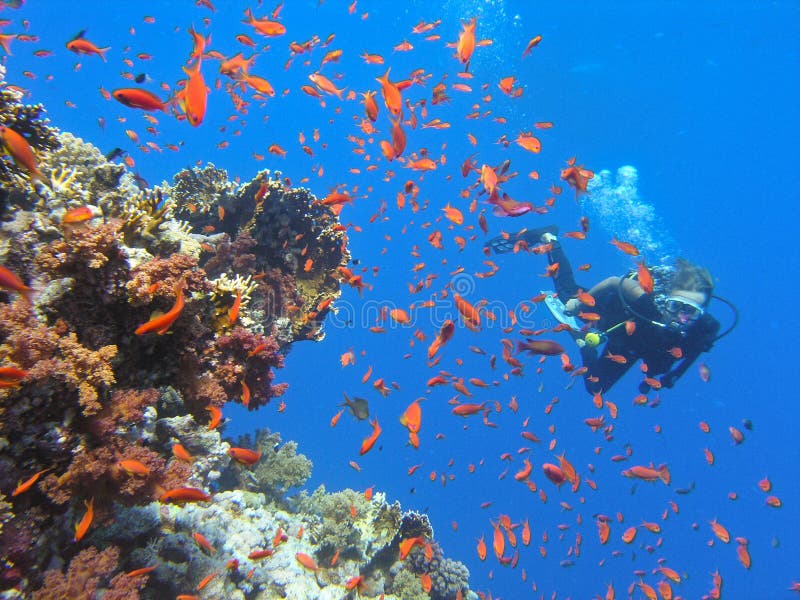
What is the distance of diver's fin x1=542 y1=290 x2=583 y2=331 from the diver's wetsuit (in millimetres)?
Answer: 823

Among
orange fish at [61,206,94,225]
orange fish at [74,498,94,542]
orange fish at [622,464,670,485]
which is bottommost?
orange fish at [74,498,94,542]

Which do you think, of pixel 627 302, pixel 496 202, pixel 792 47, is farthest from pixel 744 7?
pixel 496 202

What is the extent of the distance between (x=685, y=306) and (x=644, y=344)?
146 cm

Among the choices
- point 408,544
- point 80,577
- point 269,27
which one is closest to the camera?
point 80,577

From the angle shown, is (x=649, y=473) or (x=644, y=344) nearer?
(x=649, y=473)

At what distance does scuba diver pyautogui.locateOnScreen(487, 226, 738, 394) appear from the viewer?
9.52 m

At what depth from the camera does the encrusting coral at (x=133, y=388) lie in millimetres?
2605

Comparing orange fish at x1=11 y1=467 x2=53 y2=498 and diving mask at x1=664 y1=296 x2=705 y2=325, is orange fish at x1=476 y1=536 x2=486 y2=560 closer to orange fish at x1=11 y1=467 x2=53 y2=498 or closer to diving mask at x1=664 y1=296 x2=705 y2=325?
diving mask at x1=664 y1=296 x2=705 y2=325

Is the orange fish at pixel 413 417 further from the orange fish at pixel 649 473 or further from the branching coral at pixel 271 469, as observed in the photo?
the orange fish at pixel 649 473

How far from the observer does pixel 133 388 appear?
3256 millimetres

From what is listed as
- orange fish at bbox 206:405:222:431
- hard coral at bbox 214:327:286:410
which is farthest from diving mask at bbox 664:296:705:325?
orange fish at bbox 206:405:222:431

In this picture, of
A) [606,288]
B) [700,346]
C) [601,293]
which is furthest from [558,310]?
[700,346]

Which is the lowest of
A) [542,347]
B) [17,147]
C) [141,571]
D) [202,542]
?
[141,571]

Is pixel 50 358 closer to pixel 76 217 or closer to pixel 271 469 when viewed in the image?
pixel 76 217
